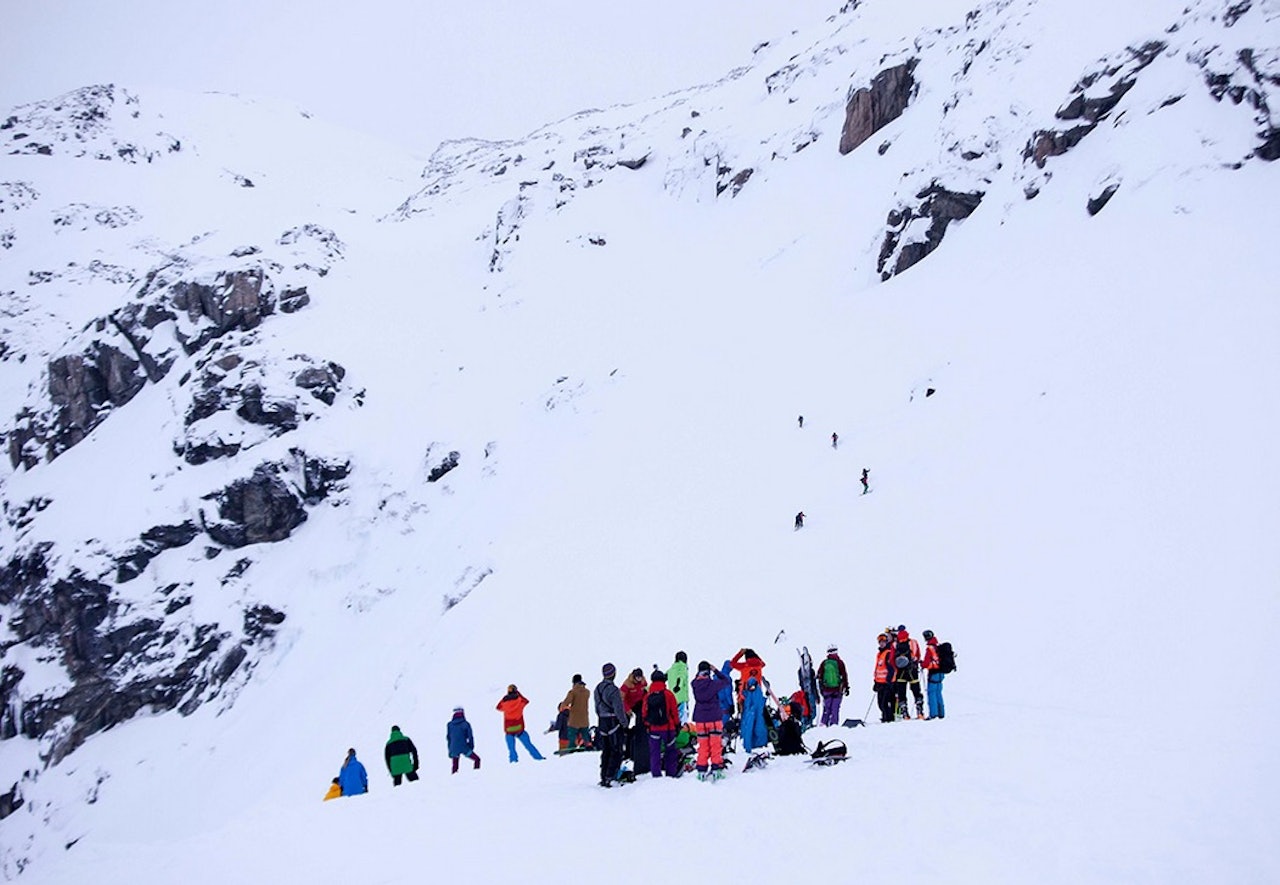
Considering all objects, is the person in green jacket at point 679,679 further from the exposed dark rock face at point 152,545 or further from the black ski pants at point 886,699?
the exposed dark rock face at point 152,545

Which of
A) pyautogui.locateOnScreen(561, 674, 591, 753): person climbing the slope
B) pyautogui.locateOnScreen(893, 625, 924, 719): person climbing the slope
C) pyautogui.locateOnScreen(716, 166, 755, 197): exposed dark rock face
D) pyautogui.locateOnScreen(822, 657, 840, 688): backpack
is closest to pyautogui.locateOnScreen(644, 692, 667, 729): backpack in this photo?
pyautogui.locateOnScreen(561, 674, 591, 753): person climbing the slope

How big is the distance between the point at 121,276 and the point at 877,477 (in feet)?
270

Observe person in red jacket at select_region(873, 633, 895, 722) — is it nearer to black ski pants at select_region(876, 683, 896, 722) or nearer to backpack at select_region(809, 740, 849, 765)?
black ski pants at select_region(876, 683, 896, 722)

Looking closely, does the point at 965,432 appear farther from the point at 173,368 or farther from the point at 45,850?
the point at 173,368

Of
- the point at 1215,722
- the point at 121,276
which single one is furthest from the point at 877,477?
the point at 121,276

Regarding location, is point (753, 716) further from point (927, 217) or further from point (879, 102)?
point (879, 102)

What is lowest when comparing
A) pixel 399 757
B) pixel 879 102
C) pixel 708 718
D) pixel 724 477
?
pixel 399 757

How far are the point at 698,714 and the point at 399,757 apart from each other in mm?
6456

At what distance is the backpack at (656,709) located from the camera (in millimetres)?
11565

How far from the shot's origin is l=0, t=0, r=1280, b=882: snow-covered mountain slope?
10.5 metres

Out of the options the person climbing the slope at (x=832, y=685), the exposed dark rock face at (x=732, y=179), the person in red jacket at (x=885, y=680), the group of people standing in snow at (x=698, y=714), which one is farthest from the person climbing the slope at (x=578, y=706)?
the exposed dark rock face at (x=732, y=179)

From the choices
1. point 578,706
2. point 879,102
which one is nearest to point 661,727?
point 578,706

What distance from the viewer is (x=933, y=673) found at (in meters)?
14.4

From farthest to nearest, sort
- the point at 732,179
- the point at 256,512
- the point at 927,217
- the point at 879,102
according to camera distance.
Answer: the point at 732,179
the point at 879,102
the point at 256,512
the point at 927,217
